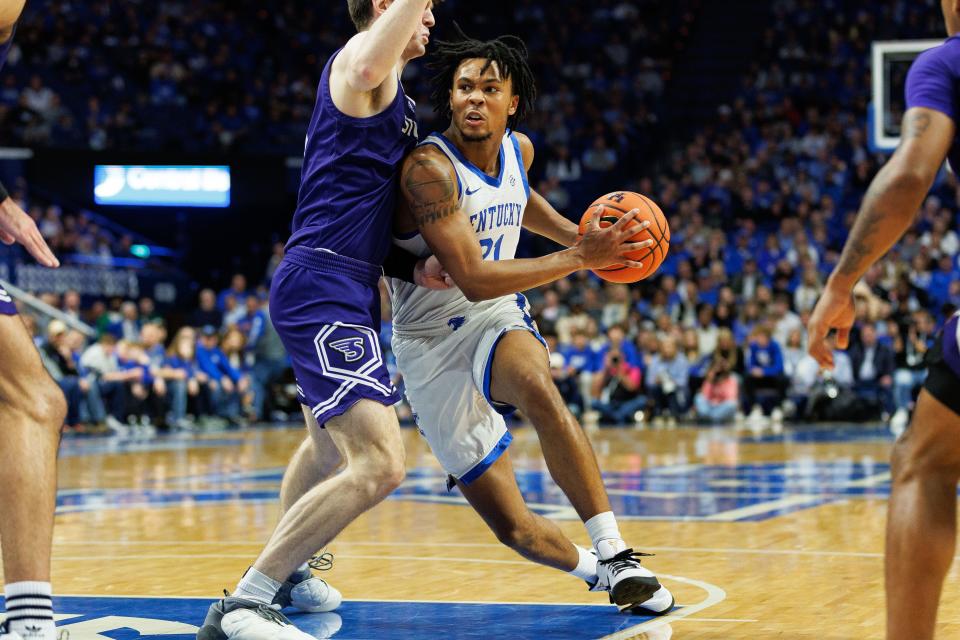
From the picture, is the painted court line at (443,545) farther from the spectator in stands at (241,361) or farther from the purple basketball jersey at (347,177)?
the spectator in stands at (241,361)

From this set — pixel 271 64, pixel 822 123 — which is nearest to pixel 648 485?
pixel 822 123

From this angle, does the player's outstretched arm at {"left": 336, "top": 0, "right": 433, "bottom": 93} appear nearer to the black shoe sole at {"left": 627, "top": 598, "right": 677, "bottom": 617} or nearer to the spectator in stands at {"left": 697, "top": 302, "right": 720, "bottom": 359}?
the black shoe sole at {"left": 627, "top": 598, "right": 677, "bottom": 617}

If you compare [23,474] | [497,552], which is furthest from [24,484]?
[497,552]

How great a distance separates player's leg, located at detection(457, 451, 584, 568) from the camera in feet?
15.9

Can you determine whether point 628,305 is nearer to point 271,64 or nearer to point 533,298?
point 533,298

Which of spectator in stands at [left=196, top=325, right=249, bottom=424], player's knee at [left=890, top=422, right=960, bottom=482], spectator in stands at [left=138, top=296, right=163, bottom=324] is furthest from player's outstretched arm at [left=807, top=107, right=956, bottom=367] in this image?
spectator in stands at [left=138, top=296, right=163, bottom=324]

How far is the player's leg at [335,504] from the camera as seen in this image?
4.18 m

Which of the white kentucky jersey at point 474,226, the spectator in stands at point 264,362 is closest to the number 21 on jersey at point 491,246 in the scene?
the white kentucky jersey at point 474,226

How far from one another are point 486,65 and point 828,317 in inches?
80.8

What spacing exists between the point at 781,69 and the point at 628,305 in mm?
7422

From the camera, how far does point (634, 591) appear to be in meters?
4.58

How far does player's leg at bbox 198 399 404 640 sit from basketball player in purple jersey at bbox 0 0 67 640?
0.77m

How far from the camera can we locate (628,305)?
65.0 ft

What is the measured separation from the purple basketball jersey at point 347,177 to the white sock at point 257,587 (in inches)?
44.9
